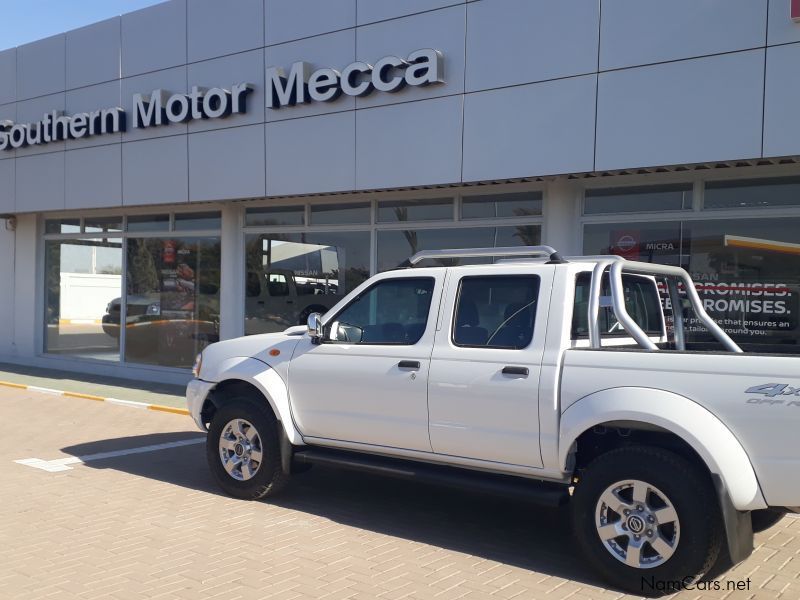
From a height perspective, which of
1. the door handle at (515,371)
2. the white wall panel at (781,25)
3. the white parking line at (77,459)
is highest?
the white wall panel at (781,25)

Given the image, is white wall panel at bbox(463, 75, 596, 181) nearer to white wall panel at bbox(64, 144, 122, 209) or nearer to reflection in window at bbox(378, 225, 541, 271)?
reflection in window at bbox(378, 225, 541, 271)

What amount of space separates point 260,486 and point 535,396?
267cm

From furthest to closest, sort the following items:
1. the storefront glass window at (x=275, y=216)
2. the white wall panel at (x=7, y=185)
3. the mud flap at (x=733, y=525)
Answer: the white wall panel at (x=7, y=185) < the storefront glass window at (x=275, y=216) < the mud flap at (x=733, y=525)

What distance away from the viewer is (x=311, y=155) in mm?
11562

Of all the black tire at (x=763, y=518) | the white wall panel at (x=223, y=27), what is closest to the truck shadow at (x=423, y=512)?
the black tire at (x=763, y=518)

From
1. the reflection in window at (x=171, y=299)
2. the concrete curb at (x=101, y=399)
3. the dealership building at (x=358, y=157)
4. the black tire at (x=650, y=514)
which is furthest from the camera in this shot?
Result: the reflection in window at (x=171, y=299)

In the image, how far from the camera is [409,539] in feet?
19.1

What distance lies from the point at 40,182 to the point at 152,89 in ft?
11.9

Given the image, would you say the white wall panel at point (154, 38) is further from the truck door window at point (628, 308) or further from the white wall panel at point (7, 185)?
the truck door window at point (628, 308)

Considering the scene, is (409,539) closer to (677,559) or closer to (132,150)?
(677,559)

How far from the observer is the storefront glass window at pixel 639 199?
30.8 ft

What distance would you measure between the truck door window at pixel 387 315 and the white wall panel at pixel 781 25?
15.5 feet

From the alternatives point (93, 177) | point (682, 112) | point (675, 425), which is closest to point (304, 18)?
point (93, 177)

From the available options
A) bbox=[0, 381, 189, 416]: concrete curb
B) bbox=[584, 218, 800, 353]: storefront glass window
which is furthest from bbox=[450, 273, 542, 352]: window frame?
bbox=[0, 381, 189, 416]: concrete curb
